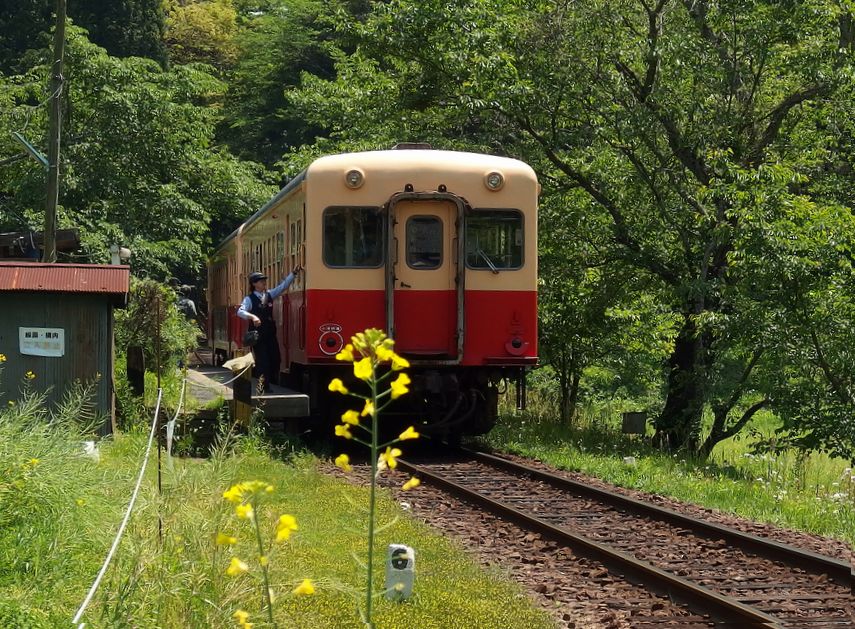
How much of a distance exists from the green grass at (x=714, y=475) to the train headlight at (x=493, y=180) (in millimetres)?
2994

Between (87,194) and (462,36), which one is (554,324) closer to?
Answer: (462,36)

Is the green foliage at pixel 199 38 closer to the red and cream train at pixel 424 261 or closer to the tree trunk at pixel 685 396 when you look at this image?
the tree trunk at pixel 685 396

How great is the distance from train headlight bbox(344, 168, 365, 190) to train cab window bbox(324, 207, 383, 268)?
0.26 metres

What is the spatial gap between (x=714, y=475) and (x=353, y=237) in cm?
453

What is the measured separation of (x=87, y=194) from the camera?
78.9 ft

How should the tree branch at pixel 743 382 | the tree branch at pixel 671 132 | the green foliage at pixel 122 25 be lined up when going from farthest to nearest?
the green foliage at pixel 122 25 < the tree branch at pixel 671 132 < the tree branch at pixel 743 382

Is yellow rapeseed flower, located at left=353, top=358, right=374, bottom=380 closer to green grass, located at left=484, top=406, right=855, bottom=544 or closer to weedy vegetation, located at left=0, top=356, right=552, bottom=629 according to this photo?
weedy vegetation, located at left=0, top=356, right=552, bottom=629

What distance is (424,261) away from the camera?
42.9 feet

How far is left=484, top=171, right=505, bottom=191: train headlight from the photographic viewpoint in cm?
1304

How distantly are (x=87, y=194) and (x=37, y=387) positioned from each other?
13.1m

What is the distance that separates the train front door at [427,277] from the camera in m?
13.0

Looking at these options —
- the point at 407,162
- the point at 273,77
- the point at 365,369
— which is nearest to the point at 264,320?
the point at 407,162

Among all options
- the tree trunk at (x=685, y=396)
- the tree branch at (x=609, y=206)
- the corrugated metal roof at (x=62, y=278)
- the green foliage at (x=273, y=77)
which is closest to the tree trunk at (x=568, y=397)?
the tree trunk at (x=685, y=396)

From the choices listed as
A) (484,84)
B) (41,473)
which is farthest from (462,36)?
(41,473)
